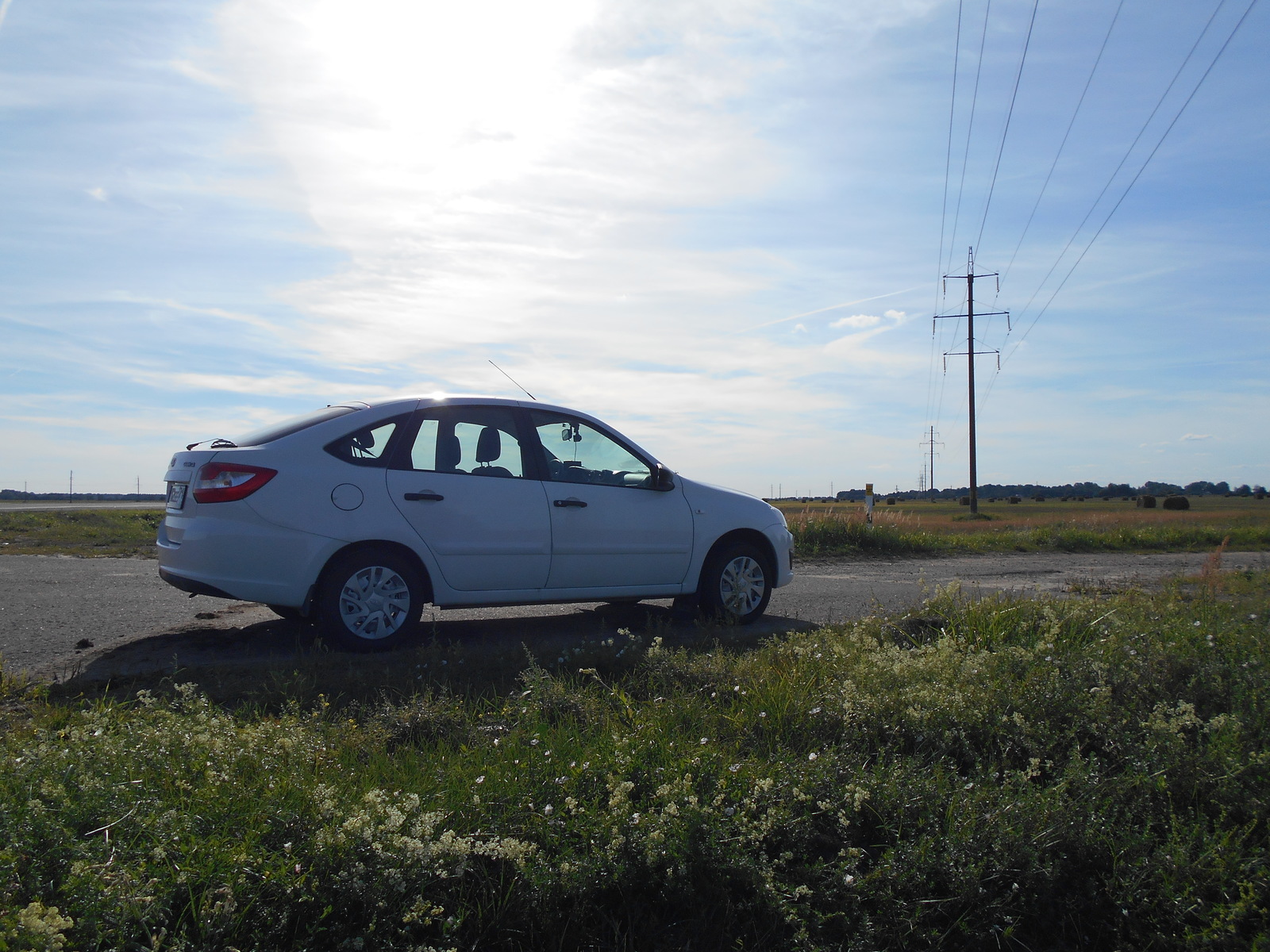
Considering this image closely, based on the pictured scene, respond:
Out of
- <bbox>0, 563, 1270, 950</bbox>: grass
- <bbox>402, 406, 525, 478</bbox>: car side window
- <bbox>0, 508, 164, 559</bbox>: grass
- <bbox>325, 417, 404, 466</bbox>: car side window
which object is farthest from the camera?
<bbox>0, 508, 164, 559</bbox>: grass

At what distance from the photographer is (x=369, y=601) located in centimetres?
550

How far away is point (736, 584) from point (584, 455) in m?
1.67

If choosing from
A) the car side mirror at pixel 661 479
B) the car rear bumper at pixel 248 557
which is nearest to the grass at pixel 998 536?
the car side mirror at pixel 661 479

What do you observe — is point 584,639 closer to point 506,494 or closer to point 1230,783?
point 506,494

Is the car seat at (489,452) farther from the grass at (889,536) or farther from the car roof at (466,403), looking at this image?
the grass at (889,536)

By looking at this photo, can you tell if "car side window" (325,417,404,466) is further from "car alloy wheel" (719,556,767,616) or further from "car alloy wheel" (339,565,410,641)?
"car alloy wheel" (719,556,767,616)

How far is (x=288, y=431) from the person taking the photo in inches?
221

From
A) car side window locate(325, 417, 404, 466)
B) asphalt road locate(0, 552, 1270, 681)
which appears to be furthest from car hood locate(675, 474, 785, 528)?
car side window locate(325, 417, 404, 466)

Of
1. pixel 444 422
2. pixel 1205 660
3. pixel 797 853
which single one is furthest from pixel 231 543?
pixel 1205 660

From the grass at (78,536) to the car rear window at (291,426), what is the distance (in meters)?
8.17

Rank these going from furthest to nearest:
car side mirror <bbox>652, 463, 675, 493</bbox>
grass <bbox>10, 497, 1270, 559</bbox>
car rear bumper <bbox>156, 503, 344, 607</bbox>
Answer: grass <bbox>10, 497, 1270, 559</bbox>
car side mirror <bbox>652, 463, 675, 493</bbox>
car rear bumper <bbox>156, 503, 344, 607</bbox>

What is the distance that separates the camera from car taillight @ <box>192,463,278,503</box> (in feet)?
17.4

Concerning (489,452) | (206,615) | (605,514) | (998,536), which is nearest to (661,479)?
(605,514)

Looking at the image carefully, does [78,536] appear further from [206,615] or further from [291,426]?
[291,426]
